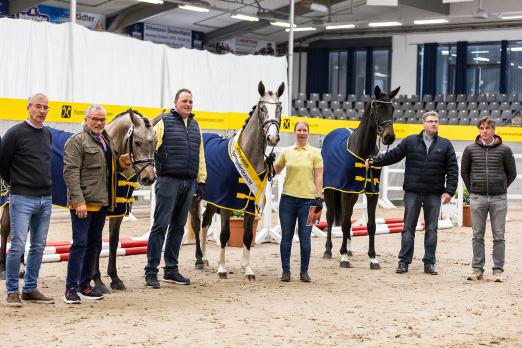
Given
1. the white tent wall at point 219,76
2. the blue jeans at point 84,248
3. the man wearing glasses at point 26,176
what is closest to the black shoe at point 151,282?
the blue jeans at point 84,248

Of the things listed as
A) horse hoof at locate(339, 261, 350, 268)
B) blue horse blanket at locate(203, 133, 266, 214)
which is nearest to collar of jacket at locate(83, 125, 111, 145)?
blue horse blanket at locate(203, 133, 266, 214)

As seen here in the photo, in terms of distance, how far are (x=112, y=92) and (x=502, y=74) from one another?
18.9 metres

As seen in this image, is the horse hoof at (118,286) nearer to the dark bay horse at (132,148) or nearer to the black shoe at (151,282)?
the dark bay horse at (132,148)

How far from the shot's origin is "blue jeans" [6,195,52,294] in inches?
241

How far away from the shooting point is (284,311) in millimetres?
6379

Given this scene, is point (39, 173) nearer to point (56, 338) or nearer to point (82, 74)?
point (56, 338)

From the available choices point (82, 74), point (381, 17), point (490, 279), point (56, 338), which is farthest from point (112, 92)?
point (381, 17)

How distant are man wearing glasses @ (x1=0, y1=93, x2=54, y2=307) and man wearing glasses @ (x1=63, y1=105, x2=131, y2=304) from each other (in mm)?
179

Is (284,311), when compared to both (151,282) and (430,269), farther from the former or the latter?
(430,269)

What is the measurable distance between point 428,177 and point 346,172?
1.13 meters

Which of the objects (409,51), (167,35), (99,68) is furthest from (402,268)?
(409,51)

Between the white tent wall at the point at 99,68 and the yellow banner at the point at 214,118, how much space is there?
127 centimetres

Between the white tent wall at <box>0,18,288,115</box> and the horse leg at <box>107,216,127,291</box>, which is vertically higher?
the white tent wall at <box>0,18,288,115</box>

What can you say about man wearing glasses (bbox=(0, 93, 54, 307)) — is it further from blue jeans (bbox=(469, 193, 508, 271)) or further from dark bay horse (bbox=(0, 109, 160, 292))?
blue jeans (bbox=(469, 193, 508, 271))
